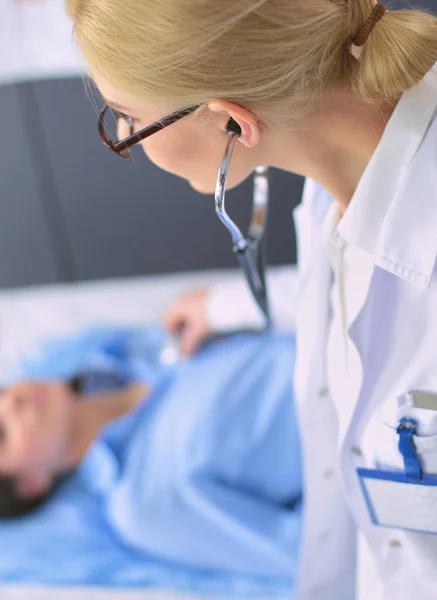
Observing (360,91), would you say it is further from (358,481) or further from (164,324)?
(164,324)

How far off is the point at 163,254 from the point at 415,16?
1.58 metres

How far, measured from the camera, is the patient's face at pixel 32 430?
5.57 ft

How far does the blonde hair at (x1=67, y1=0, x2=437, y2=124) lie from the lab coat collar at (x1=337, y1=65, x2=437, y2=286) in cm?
3

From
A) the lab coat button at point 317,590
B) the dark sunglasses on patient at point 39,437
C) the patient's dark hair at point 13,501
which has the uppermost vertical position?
the dark sunglasses on patient at point 39,437

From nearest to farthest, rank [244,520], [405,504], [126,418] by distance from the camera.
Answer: [405,504]
[244,520]
[126,418]

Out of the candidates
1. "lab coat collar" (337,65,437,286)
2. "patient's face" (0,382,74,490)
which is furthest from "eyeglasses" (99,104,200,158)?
"patient's face" (0,382,74,490)

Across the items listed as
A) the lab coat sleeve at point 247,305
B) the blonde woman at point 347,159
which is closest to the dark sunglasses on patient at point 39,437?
the lab coat sleeve at point 247,305

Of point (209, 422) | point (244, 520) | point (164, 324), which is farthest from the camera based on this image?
point (164, 324)

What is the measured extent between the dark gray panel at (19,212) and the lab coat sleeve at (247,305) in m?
0.72

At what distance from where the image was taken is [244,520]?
1427 mm

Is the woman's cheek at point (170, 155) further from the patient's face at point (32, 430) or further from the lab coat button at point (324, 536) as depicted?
the patient's face at point (32, 430)

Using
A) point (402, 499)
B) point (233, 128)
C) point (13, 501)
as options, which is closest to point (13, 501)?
point (13, 501)

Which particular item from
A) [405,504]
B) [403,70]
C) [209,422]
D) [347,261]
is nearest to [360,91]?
[403,70]

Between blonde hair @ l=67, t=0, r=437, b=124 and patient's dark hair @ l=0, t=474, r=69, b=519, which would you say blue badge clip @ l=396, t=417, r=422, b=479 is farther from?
patient's dark hair @ l=0, t=474, r=69, b=519
